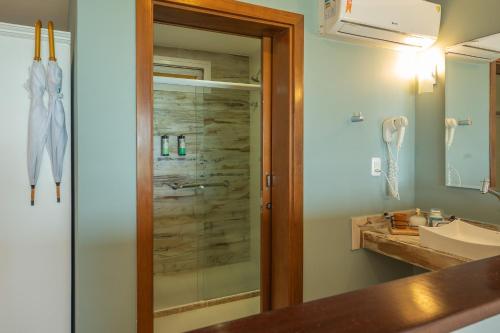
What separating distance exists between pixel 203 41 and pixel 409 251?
227cm

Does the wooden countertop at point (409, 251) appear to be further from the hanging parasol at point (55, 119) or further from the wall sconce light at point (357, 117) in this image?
the hanging parasol at point (55, 119)

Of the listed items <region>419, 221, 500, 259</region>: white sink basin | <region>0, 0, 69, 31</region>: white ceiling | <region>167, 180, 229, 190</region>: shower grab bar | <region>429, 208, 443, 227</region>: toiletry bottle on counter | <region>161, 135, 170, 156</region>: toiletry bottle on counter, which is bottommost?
<region>419, 221, 500, 259</region>: white sink basin

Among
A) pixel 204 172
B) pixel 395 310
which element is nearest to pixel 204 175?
pixel 204 172

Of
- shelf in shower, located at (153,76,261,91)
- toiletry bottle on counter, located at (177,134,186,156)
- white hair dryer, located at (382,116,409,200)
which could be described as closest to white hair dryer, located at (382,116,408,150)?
white hair dryer, located at (382,116,409,200)

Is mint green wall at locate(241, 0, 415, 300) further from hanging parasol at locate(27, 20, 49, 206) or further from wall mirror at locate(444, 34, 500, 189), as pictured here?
hanging parasol at locate(27, 20, 49, 206)

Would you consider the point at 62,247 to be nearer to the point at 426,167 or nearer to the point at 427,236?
the point at 427,236

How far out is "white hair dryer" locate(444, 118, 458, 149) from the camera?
2.12 m

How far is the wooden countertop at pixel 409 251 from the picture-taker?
64.9 inches

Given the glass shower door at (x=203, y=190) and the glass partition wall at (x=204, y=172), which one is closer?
the glass partition wall at (x=204, y=172)

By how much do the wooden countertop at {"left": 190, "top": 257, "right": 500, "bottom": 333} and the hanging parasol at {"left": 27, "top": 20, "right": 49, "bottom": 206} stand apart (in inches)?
53.2

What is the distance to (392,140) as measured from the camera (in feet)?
7.34

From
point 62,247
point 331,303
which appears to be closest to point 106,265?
point 62,247

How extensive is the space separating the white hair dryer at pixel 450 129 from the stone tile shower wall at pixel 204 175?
1.56m

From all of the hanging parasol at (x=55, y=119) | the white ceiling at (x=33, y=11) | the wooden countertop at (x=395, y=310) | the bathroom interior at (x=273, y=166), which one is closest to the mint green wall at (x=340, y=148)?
the bathroom interior at (x=273, y=166)
